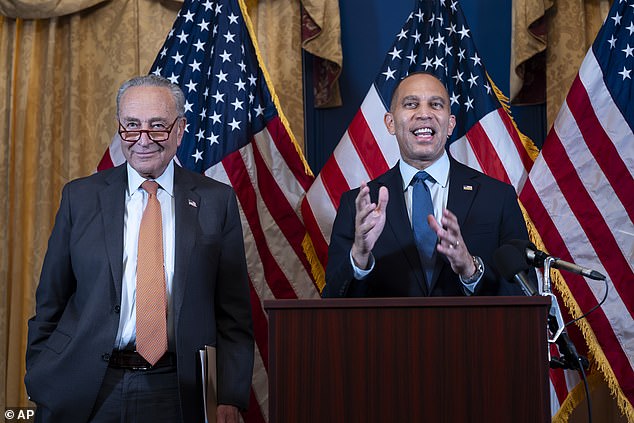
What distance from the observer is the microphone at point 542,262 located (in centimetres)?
198

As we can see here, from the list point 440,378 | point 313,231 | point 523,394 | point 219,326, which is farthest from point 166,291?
point 313,231

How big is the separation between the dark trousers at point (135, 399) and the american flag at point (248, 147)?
1436 mm

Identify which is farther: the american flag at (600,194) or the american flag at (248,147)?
the american flag at (248,147)

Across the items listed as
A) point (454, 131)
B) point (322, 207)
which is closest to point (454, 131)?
point (454, 131)

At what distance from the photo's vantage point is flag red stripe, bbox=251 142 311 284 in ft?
12.8

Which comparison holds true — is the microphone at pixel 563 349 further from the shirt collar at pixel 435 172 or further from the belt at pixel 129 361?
the belt at pixel 129 361

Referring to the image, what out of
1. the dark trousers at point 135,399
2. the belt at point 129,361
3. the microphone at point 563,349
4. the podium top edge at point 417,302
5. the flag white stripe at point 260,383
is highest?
the podium top edge at point 417,302

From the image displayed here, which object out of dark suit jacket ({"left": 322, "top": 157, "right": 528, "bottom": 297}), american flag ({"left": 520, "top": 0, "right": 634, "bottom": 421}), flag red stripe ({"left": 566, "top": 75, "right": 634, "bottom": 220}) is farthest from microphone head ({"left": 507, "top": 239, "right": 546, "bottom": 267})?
flag red stripe ({"left": 566, "top": 75, "right": 634, "bottom": 220})

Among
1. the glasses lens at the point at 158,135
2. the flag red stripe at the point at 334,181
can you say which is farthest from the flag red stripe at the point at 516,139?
the glasses lens at the point at 158,135

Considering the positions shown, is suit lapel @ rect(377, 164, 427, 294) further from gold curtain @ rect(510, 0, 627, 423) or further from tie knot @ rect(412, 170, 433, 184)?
gold curtain @ rect(510, 0, 627, 423)

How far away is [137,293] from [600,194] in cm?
215

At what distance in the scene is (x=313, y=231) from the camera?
12.5 feet

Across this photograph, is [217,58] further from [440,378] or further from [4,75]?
[440,378]

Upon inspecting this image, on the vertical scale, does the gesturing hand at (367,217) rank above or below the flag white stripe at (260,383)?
above
